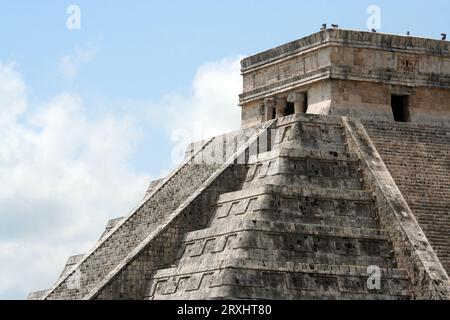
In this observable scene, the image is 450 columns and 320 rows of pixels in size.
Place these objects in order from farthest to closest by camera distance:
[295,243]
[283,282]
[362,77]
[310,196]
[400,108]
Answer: [400,108], [362,77], [310,196], [295,243], [283,282]

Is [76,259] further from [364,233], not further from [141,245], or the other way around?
[364,233]

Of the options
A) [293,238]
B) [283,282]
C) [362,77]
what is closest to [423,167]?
[362,77]

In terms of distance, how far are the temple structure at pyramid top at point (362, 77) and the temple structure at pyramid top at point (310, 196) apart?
0.04 meters

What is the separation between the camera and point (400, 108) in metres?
36.1

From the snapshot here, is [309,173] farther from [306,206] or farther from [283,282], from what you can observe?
[283,282]

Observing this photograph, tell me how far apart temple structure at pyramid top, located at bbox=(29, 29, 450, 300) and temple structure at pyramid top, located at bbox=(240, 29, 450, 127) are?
1.4 inches

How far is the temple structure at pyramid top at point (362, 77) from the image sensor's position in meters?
34.9

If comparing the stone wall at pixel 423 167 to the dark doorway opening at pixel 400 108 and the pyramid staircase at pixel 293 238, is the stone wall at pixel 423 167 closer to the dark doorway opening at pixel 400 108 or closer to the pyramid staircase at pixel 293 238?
the dark doorway opening at pixel 400 108

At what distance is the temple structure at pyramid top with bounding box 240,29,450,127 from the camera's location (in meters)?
34.9

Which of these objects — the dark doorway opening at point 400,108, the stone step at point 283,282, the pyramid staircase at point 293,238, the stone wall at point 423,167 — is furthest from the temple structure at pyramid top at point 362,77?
the stone step at point 283,282

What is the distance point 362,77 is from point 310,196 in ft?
16.3

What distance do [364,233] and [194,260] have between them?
3794mm

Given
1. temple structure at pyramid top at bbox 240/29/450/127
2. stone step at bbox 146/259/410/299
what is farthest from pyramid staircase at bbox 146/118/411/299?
temple structure at pyramid top at bbox 240/29/450/127

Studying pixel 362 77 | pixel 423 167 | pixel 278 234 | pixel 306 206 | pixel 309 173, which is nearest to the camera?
pixel 278 234
